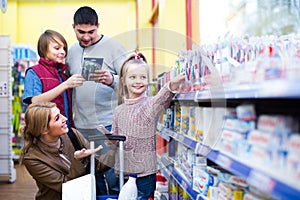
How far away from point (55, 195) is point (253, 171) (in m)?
1.81

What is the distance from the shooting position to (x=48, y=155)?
2.92 meters

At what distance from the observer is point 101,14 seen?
10078 mm

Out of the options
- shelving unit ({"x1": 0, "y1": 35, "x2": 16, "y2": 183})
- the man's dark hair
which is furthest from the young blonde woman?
shelving unit ({"x1": 0, "y1": 35, "x2": 16, "y2": 183})

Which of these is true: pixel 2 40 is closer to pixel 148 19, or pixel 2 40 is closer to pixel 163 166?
pixel 163 166

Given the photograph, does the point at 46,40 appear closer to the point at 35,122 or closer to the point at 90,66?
the point at 90,66

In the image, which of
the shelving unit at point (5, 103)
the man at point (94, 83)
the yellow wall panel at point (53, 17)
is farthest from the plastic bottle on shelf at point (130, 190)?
the yellow wall panel at point (53, 17)

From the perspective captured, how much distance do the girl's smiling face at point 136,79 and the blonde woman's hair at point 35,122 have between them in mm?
560

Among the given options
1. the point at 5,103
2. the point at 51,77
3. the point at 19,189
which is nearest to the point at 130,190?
the point at 51,77

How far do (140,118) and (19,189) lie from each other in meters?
3.05

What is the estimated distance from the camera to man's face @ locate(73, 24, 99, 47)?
128 inches

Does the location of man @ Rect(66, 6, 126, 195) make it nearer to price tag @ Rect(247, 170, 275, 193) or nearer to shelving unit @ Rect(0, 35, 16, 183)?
price tag @ Rect(247, 170, 275, 193)

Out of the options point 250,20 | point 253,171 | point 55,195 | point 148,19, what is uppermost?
point 148,19

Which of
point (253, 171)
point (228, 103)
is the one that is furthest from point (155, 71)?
point (253, 171)

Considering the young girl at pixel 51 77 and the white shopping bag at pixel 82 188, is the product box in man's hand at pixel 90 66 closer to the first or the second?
the young girl at pixel 51 77
